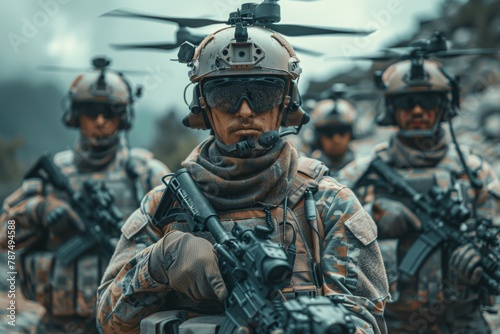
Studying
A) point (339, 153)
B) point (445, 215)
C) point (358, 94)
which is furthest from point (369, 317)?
point (358, 94)

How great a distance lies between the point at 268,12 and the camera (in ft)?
15.2

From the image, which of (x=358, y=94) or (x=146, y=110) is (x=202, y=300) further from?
(x=146, y=110)

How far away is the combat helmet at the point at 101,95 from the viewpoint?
9.16m

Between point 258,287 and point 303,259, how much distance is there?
467 mm

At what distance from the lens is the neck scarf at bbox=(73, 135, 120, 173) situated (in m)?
9.10

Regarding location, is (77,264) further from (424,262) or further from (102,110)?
(424,262)

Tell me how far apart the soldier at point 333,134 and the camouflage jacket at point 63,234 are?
9.08 ft

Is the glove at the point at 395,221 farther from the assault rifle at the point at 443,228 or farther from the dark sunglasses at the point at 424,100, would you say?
the dark sunglasses at the point at 424,100

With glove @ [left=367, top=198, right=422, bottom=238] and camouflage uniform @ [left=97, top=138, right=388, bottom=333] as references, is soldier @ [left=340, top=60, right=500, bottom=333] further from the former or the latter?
camouflage uniform @ [left=97, top=138, right=388, bottom=333]

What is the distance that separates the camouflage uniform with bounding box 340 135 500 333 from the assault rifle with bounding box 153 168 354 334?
4012 millimetres

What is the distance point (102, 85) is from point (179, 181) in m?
4.92

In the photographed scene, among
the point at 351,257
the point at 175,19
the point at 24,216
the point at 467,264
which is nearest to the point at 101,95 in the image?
the point at 24,216

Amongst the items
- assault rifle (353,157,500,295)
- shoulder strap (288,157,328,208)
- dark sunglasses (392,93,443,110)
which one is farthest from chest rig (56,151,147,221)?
shoulder strap (288,157,328,208)

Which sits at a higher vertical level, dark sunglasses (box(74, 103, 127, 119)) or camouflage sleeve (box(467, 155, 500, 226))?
dark sunglasses (box(74, 103, 127, 119))
